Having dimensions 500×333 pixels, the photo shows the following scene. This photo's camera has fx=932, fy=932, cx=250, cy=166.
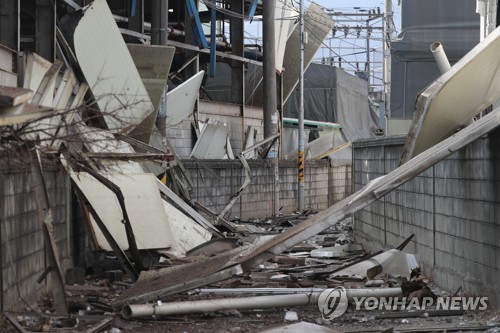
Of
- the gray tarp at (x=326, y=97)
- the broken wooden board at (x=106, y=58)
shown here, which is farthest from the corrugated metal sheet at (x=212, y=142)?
the gray tarp at (x=326, y=97)

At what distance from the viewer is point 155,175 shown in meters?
18.1

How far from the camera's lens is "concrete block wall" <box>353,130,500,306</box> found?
917 cm

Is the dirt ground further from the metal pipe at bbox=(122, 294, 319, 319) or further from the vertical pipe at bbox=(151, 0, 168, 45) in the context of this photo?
the vertical pipe at bbox=(151, 0, 168, 45)

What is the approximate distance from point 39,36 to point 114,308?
10.9 metres

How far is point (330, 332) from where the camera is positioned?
772cm

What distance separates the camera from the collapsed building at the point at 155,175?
8969mm

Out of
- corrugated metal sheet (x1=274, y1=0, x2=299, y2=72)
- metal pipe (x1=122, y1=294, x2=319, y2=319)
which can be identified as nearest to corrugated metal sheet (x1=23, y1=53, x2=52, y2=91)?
metal pipe (x1=122, y1=294, x2=319, y2=319)

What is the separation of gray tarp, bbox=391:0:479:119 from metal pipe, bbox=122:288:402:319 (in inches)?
733

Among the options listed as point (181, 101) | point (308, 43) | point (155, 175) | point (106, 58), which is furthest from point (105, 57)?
point (308, 43)

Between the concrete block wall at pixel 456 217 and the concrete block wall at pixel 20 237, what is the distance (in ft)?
14.8

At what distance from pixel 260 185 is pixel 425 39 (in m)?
6.63

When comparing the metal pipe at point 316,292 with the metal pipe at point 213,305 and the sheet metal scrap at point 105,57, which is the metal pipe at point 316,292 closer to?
the metal pipe at point 213,305

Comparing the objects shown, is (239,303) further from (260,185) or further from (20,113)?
(260,185)

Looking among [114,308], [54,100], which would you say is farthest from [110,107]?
[114,308]
